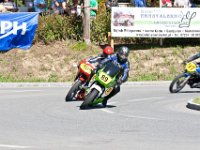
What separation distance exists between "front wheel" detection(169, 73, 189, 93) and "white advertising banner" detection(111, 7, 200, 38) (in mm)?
8492

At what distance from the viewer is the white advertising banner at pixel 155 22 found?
30781 mm

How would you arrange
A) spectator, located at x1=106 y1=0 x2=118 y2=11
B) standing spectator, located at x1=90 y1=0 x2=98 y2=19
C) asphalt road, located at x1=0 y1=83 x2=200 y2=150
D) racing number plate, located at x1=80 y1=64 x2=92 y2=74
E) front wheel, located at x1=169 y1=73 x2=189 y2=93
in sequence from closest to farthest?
asphalt road, located at x1=0 y1=83 x2=200 y2=150, racing number plate, located at x1=80 y1=64 x2=92 y2=74, front wheel, located at x1=169 y1=73 x2=189 y2=93, standing spectator, located at x1=90 y1=0 x2=98 y2=19, spectator, located at x1=106 y1=0 x2=118 y2=11

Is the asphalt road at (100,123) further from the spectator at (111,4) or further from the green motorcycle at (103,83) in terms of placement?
the spectator at (111,4)

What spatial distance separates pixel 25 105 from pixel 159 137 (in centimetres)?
679

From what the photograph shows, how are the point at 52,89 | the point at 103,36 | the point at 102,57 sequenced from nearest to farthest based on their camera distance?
1. the point at 102,57
2. the point at 52,89
3. the point at 103,36

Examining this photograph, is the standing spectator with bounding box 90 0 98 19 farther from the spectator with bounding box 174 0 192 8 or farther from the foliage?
the spectator with bounding box 174 0 192 8

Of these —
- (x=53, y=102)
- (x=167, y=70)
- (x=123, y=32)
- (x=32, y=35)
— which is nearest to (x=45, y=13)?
(x=32, y=35)

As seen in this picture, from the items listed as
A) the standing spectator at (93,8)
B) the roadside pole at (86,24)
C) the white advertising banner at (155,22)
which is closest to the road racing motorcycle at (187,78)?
the white advertising banner at (155,22)

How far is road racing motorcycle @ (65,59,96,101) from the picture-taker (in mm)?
19516

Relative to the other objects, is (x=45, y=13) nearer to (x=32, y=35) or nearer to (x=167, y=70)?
(x=32, y=35)

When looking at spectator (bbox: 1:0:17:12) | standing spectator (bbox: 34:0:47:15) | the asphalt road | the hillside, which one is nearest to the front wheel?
the asphalt road

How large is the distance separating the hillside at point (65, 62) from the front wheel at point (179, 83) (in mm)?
5776

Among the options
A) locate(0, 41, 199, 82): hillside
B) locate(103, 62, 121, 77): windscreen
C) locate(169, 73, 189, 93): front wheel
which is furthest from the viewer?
locate(0, 41, 199, 82): hillside

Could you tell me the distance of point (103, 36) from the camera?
32.0 meters
